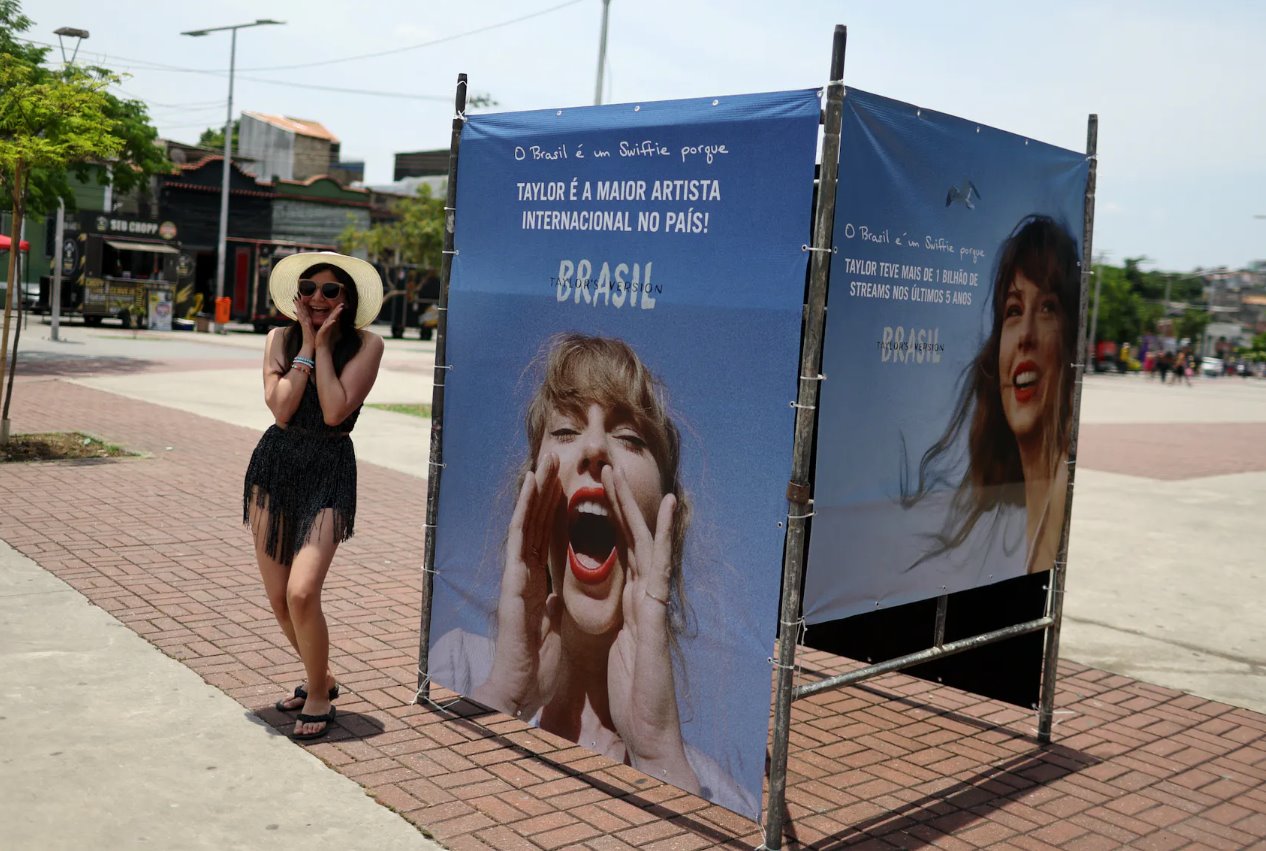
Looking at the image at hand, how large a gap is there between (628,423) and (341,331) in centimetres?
130

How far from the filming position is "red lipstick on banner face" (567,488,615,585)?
15.3ft

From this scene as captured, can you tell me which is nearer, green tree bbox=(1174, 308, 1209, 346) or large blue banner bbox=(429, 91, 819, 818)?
large blue banner bbox=(429, 91, 819, 818)

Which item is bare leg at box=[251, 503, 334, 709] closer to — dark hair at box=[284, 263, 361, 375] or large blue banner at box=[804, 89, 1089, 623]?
dark hair at box=[284, 263, 361, 375]

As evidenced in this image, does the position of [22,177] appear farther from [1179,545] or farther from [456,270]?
[1179,545]

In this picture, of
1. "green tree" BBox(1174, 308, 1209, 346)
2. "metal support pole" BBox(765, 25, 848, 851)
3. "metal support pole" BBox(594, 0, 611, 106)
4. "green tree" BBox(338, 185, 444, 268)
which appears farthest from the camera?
"green tree" BBox(1174, 308, 1209, 346)

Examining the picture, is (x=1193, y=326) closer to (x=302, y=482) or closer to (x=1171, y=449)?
(x=1171, y=449)

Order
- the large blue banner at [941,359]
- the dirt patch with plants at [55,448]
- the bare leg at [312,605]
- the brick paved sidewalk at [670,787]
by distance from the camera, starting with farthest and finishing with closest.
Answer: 1. the dirt patch with plants at [55,448]
2. the bare leg at [312,605]
3. the brick paved sidewalk at [670,787]
4. the large blue banner at [941,359]

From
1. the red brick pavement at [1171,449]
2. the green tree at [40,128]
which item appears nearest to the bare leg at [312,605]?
the green tree at [40,128]

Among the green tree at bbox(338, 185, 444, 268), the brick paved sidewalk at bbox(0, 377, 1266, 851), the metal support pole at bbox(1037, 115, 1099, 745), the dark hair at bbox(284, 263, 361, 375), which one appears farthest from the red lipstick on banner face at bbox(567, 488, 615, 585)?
the green tree at bbox(338, 185, 444, 268)

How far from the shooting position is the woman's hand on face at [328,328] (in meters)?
4.80

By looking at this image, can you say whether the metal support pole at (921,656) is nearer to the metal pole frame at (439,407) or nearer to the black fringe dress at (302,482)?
the metal pole frame at (439,407)

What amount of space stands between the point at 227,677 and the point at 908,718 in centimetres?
317

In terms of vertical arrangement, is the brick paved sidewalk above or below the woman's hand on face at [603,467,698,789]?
below

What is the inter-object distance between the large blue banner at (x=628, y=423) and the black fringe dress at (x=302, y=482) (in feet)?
1.88
